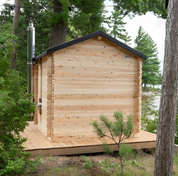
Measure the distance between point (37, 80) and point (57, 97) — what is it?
3.04 m

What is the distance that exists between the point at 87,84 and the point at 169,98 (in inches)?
130

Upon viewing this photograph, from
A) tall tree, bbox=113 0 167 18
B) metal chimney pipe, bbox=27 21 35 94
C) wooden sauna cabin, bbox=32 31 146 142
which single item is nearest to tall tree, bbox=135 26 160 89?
tall tree, bbox=113 0 167 18

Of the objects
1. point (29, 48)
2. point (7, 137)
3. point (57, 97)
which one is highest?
point (29, 48)

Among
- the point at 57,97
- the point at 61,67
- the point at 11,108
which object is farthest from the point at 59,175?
the point at 61,67

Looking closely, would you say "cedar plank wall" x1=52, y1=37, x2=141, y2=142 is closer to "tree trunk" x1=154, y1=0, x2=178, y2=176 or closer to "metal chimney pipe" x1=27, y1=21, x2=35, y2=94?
"metal chimney pipe" x1=27, y1=21, x2=35, y2=94

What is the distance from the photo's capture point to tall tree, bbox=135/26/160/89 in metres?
31.7

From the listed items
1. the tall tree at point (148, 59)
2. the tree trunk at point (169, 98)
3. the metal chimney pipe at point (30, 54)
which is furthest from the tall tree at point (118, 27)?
the tree trunk at point (169, 98)

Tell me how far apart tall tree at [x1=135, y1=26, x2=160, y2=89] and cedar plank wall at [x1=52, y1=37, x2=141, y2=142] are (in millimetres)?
24051

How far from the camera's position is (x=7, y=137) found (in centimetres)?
447

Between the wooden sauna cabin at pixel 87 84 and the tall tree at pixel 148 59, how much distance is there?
24.0m

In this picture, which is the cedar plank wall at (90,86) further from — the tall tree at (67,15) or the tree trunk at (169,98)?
the tall tree at (67,15)

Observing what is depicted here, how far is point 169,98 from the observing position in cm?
422

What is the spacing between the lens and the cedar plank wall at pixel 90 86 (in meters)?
7.01

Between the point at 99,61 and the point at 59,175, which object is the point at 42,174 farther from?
the point at 99,61
